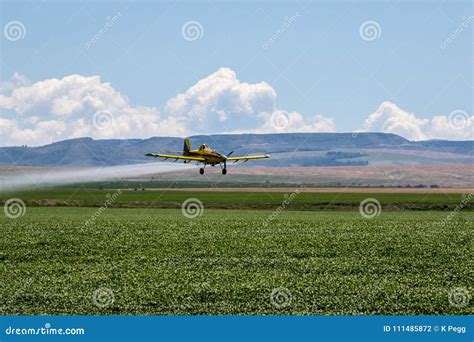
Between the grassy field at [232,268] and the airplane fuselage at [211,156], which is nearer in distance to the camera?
the grassy field at [232,268]

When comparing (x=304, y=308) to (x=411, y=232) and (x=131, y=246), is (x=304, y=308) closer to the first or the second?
(x=131, y=246)

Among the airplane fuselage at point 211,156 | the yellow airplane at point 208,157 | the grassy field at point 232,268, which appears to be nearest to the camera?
the grassy field at point 232,268

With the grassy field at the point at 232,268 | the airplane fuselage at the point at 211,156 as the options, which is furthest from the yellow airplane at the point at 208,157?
the grassy field at the point at 232,268

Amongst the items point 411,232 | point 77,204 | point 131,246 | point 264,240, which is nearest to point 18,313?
point 131,246

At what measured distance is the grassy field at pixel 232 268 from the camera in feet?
93.5

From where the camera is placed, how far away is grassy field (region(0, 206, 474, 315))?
93.5 feet

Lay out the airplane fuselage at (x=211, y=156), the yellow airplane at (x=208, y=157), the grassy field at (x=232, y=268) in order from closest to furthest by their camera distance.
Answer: the grassy field at (x=232, y=268) < the yellow airplane at (x=208, y=157) < the airplane fuselage at (x=211, y=156)

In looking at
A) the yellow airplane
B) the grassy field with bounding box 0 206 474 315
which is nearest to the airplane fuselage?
the yellow airplane

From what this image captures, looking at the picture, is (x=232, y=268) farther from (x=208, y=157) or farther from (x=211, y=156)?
(x=208, y=157)

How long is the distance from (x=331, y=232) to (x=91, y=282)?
22.0 m

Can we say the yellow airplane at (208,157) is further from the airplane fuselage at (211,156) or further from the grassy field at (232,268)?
the grassy field at (232,268)

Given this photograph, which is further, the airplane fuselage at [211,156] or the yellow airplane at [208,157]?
the airplane fuselage at [211,156]

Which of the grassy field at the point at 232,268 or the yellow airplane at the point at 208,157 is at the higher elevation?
the yellow airplane at the point at 208,157

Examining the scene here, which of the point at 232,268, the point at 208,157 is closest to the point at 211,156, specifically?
the point at 208,157
